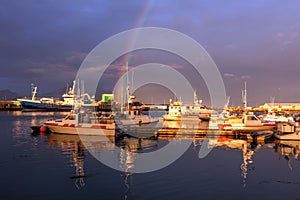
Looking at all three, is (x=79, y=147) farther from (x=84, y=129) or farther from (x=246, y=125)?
(x=246, y=125)

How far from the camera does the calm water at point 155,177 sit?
43.1 ft

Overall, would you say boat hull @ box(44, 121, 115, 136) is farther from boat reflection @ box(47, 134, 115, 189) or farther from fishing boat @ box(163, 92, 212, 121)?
fishing boat @ box(163, 92, 212, 121)

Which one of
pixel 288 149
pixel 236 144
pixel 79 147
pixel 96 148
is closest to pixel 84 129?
pixel 79 147

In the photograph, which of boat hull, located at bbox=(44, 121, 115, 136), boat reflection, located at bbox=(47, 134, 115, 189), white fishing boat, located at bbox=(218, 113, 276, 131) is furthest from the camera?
white fishing boat, located at bbox=(218, 113, 276, 131)

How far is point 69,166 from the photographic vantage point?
59.6 feet

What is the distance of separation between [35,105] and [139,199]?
133 meters

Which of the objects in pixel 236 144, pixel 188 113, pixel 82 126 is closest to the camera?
pixel 236 144

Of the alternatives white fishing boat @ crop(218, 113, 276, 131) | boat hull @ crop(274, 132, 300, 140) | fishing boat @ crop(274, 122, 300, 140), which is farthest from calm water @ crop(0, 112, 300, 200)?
white fishing boat @ crop(218, 113, 276, 131)

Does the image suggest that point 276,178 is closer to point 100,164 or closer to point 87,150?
point 100,164

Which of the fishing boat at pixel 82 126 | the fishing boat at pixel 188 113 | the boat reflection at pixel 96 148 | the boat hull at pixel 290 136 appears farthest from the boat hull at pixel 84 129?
the fishing boat at pixel 188 113

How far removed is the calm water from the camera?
13148 millimetres

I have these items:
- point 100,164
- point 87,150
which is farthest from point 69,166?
point 87,150

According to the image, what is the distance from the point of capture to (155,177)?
1608 cm

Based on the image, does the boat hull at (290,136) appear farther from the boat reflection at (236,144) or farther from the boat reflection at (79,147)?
the boat reflection at (79,147)
